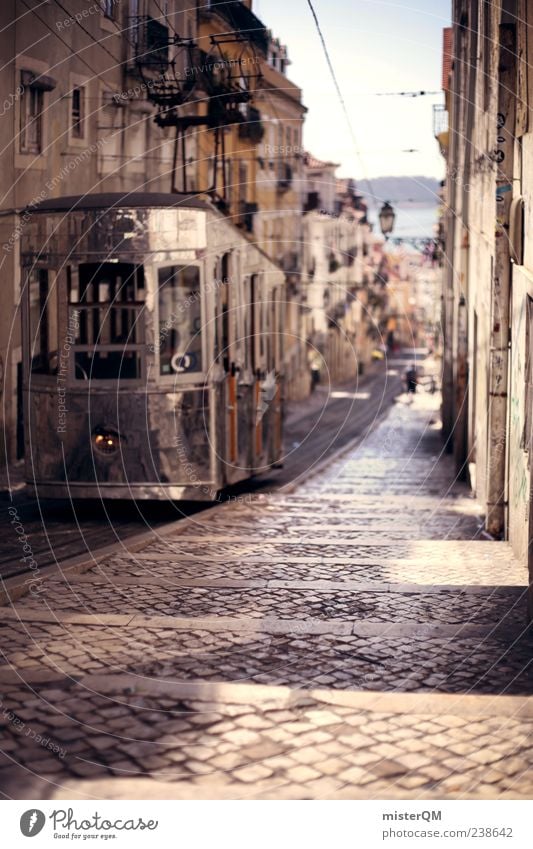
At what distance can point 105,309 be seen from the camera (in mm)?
11258

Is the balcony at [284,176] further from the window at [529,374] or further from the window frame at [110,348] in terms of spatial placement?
the window at [529,374]

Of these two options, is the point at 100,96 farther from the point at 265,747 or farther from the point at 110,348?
the point at 265,747

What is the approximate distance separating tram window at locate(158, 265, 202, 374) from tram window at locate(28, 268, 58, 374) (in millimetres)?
1021

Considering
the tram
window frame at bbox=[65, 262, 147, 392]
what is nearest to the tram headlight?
the tram

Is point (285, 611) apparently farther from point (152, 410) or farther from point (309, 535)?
point (152, 410)

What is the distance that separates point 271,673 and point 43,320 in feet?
20.2

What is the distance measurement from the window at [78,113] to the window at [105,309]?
1170 cm

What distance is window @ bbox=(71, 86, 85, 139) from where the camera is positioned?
2222cm

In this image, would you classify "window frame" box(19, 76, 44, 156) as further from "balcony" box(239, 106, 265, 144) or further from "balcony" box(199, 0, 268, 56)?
"balcony" box(239, 106, 265, 144)

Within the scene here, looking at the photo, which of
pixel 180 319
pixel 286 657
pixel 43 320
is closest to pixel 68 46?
pixel 43 320

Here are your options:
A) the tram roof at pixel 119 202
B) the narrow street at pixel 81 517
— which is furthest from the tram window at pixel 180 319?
the narrow street at pixel 81 517

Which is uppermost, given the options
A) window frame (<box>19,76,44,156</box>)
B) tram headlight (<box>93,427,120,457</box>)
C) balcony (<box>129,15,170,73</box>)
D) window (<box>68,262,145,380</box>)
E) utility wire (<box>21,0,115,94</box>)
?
utility wire (<box>21,0,115,94</box>)

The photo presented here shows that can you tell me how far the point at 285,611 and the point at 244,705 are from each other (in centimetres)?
192

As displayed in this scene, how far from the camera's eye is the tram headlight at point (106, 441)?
11.6 metres
